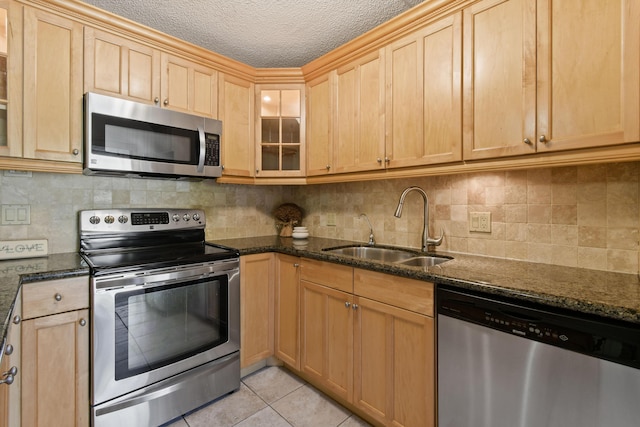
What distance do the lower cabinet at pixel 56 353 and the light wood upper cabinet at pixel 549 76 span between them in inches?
80.1

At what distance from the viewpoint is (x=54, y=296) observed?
138 centimetres

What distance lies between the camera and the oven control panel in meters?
1.89

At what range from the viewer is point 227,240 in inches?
99.8

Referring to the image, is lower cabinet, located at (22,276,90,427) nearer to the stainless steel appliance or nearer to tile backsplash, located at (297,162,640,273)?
the stainless steel appliance

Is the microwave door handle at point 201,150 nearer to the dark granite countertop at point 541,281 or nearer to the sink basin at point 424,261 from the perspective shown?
the dark granite countertop at point 541,281

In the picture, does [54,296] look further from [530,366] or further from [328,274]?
[530,366]

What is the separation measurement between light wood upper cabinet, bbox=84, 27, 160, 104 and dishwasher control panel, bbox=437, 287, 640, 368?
2045 millimetres

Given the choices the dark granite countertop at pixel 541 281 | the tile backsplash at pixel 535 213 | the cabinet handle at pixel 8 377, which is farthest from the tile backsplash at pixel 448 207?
the cabinet handle at pixel 8 377

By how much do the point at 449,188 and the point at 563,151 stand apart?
27.0 inches

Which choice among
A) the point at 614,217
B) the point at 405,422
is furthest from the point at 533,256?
the point at 405,422

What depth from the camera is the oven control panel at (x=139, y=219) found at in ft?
6.19

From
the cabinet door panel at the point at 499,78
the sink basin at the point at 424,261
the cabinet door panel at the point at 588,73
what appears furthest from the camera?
the sink basin at the point at 424,261

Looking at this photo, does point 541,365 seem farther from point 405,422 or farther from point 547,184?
point 547,184

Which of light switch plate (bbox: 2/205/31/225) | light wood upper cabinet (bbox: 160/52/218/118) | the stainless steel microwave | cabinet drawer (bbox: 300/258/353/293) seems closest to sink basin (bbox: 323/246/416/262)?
cabinet drawer (bbox: 300/258/353/293)
